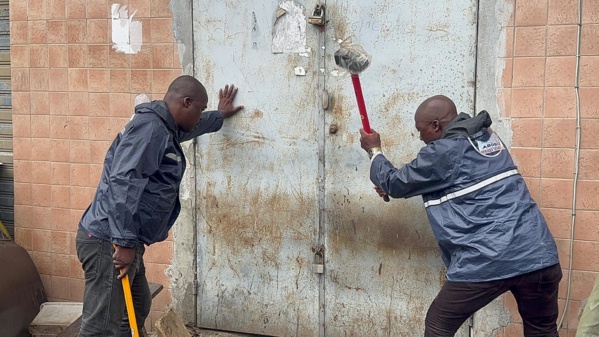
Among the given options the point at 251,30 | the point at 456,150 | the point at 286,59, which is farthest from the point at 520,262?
the point at 251,30

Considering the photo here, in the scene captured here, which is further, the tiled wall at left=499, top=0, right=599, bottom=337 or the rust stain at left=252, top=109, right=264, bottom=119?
the rust stain at left=252, top=109, right=264, bottom=119

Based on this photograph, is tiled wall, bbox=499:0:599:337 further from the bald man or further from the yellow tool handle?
the yellow tool handle

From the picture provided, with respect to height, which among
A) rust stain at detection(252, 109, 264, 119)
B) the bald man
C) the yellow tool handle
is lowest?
the yellow tool handle

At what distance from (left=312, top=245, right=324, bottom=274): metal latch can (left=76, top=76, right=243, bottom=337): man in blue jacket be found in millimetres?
1099

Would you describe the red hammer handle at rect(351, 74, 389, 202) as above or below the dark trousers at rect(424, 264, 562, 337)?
above

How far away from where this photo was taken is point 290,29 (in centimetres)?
467

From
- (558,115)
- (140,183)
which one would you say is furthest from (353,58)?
(140,183)

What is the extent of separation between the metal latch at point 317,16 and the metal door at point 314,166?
0.15 ft

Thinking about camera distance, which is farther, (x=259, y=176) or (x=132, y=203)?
(x=259, y=176)

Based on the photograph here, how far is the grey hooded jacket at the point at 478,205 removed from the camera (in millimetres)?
3574

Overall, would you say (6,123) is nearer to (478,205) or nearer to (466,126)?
(466,126)

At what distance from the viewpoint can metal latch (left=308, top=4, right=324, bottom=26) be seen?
453cm

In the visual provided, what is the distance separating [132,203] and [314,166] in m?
1.44

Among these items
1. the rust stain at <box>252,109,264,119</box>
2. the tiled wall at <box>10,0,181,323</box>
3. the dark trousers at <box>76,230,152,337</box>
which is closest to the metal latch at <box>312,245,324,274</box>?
the rust stain at <box>252,109,264,119</box>
